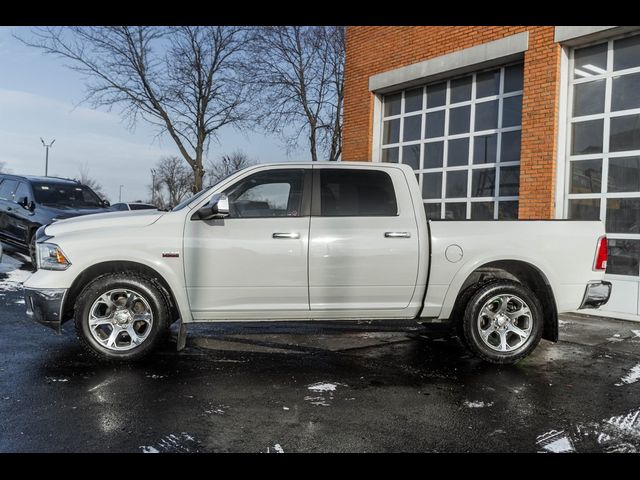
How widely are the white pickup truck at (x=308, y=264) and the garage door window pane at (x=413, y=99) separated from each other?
6.58 metres

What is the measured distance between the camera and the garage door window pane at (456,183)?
10.8 meters

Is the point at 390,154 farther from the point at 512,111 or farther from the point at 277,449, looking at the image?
the point at 277,449

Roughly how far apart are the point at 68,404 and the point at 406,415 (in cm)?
250

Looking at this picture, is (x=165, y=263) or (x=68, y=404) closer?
(x=68, y=404)

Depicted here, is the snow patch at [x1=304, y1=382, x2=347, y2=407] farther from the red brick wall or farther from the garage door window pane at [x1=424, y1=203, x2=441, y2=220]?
the garage door window pane at [x1=424, y1=203, x2=441, y2=220]

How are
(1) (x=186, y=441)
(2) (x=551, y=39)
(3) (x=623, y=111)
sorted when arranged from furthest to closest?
(2) (x=551, y=39)
(3) (x=623, y=111)
(1) (x=186, y=441)

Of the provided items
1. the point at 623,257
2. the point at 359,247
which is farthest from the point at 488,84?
the point at 359,247

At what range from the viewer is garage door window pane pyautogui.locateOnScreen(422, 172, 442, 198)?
36.9 feet

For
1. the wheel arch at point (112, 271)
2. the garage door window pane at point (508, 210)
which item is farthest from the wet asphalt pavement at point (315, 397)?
the garage door window pane at point (508, 210)

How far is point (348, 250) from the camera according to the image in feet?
17.4

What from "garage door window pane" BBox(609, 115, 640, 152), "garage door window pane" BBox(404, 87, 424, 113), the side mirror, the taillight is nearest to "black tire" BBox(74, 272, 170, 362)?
the side mirror

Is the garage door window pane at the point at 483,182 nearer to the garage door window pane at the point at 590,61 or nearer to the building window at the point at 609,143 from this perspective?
the building window at the point at 609,143

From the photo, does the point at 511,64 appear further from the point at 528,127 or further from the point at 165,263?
the point at 165,263
